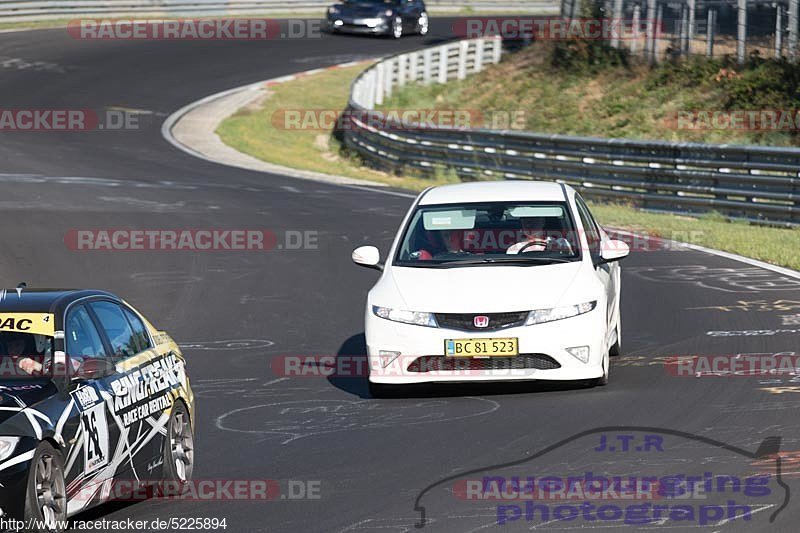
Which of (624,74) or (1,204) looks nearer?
(1,204)

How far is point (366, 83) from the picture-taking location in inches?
1508

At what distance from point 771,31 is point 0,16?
2848cm

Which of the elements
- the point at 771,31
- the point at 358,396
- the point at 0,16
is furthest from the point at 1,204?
the point at 0,16

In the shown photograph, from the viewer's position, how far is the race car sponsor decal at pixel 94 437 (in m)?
7.20

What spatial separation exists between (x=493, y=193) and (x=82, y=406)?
5726 millimetres

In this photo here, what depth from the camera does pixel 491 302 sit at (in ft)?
35.4

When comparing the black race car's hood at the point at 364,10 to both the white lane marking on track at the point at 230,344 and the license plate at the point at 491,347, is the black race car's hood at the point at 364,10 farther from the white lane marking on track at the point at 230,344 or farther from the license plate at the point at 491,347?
the license plate at the point at 491,347

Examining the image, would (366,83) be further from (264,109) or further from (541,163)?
(541,163)

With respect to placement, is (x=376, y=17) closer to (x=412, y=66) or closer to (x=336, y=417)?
(x=412, y=66)

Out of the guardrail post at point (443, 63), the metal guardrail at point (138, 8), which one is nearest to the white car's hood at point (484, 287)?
the guardrail post at point (443, 63)

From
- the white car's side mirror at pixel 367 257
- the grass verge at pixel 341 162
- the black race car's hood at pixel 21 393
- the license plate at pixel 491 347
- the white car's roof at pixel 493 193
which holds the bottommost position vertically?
the grass verge at pixel 341 162

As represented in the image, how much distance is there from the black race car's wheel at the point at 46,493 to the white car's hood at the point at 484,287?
4455mm

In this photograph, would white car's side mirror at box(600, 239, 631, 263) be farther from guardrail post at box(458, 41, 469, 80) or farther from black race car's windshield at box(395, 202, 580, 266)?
guardrail post at box(458, 41, 469, 80)

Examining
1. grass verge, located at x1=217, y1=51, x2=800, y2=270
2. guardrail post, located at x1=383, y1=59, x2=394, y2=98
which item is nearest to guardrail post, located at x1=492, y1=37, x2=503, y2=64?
grass verge, located at x1=217, y1=51, x2=800, y2=270
